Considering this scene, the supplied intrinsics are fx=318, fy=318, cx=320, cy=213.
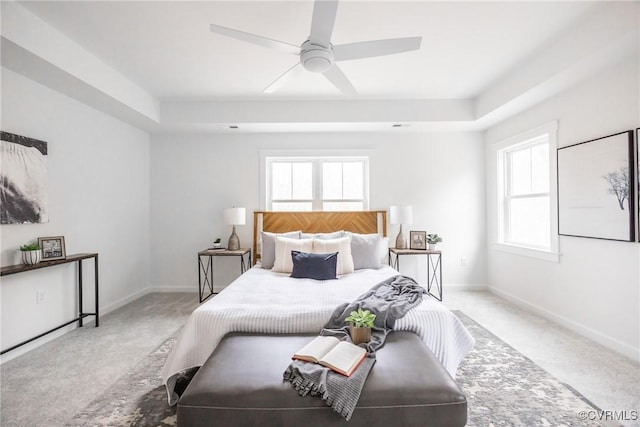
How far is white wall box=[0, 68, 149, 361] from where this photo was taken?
2780mm

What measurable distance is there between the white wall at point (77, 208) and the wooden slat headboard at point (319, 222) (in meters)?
1.73

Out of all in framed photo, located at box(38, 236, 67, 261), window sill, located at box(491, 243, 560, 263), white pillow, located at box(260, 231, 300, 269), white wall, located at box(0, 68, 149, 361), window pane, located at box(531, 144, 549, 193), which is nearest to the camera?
white wall, located at box(0, 68, 149, 361)

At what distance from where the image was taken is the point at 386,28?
2559mm

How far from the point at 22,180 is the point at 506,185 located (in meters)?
5.56

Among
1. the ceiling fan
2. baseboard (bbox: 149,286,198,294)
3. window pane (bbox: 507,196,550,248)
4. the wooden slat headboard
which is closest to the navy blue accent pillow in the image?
the wooden slat headboard

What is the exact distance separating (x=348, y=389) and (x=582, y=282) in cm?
295

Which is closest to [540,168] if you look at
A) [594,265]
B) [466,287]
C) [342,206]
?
[594,265]

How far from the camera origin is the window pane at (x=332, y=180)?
492cm

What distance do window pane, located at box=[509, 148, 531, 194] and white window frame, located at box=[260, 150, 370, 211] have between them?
2004 mm

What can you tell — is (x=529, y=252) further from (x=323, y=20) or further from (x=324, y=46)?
(x=323, y=20)

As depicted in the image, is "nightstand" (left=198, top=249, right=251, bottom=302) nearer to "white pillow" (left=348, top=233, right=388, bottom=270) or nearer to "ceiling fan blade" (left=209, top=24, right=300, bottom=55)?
"white pillow" (left=348, top=233, right=388, bottom=270)

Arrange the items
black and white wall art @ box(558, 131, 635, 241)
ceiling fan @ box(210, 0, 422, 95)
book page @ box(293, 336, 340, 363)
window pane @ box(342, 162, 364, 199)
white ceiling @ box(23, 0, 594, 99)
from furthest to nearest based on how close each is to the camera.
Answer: window pane @ box(342, 162, 364, 199)
black and white wall art @ box(558, 131, 635, 241)
white ceiling @ box(23, 0, 594, 99)
ceiling fan @ box(210, 0, 422, 95)
book page @ box(293, 336, 340, 363)

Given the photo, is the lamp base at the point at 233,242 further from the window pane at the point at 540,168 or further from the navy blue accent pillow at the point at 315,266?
the window pane at the point at 540,168

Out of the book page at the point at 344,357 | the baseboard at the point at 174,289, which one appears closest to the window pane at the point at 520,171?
the book page at the point at 344,357
